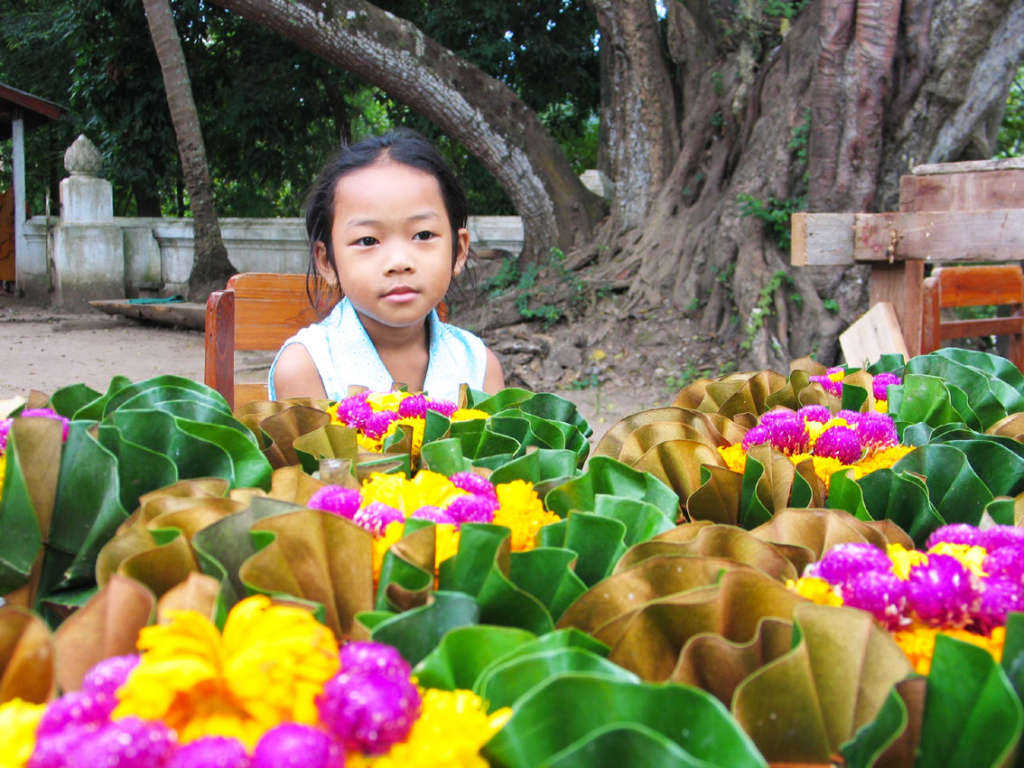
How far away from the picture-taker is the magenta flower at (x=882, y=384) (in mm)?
1709

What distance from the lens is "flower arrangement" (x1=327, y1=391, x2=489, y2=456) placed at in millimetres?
1465

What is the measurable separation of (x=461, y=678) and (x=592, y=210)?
757 centimetres

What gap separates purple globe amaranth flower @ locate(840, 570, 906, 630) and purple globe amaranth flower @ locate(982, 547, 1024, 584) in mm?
122

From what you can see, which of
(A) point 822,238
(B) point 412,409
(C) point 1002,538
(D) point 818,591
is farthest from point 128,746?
(A) point 822,238

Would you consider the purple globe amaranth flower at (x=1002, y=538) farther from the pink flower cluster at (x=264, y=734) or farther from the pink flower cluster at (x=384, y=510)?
the pink flower cluster at (x=264, y=734)

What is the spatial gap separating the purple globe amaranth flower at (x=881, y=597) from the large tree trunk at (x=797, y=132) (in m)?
5.05

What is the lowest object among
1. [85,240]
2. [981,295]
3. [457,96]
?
[981,295]

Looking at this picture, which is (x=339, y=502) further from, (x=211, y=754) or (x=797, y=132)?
(x=797, y=132)

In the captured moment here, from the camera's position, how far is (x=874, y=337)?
2771 mm

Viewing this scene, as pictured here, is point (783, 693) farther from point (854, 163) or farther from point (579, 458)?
point (854, 163)

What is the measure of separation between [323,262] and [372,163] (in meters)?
0.38

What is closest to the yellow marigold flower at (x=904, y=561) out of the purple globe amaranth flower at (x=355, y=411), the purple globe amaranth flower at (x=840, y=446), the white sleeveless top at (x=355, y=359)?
the purple globe amaranth flower at (x=840, y=446)

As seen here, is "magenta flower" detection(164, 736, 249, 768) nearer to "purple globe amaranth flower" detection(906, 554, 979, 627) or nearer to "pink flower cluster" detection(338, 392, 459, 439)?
"purple globe amaranth flower" detection(906, 554, 979, 627)

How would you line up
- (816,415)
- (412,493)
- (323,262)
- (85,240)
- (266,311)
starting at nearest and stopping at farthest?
1. (412,493)
2. (816,415)
3. (323,262)
4. (266,311)
5. (85,240)
